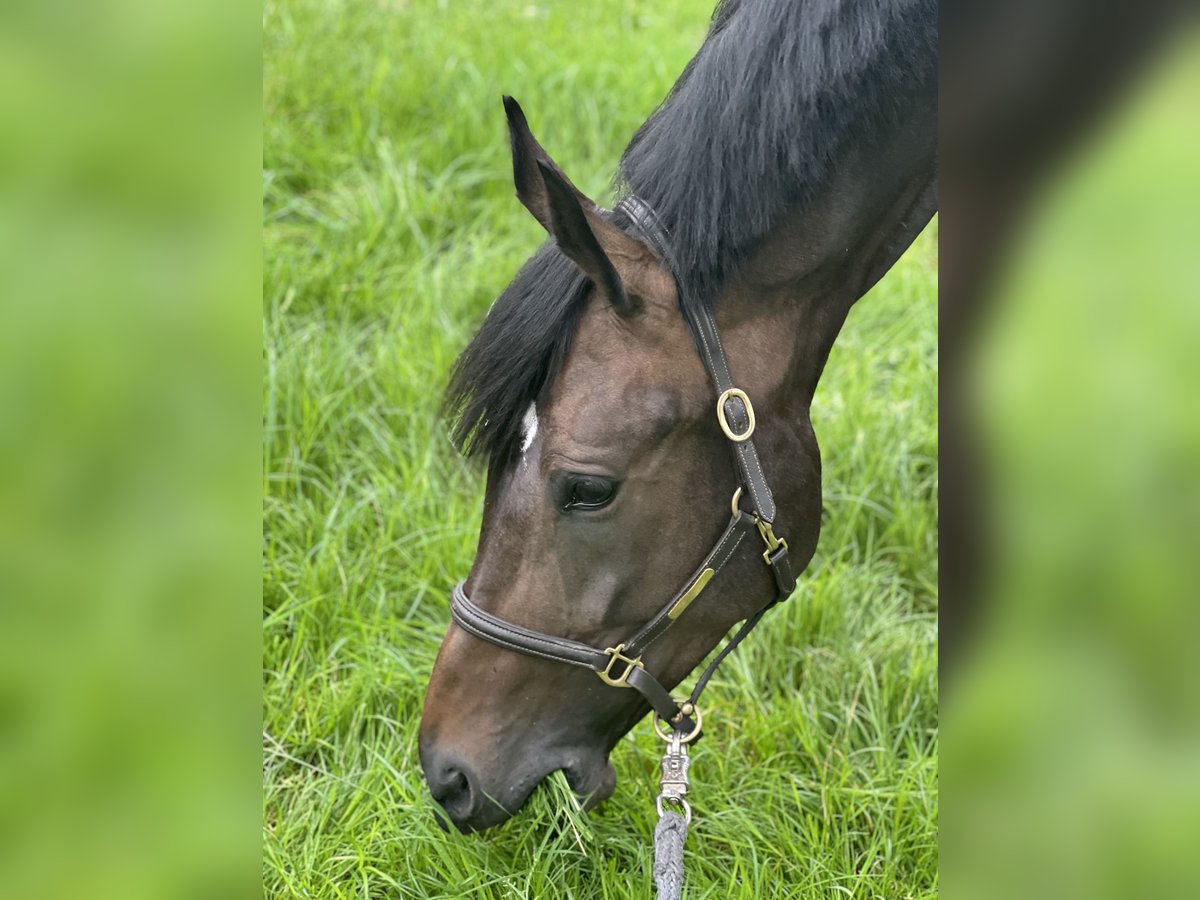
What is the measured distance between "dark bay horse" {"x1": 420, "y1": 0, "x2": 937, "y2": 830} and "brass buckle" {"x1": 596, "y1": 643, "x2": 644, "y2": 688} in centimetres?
2

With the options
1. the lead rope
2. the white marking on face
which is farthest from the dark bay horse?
the lead rope

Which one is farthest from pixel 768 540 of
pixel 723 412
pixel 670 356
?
pixel 670 356

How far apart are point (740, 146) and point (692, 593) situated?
2.56 feet

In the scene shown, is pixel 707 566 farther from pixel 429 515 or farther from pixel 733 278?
pixel 429 515

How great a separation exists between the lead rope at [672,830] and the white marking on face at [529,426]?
0.61 meters

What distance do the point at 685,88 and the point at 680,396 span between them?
22.8 inches

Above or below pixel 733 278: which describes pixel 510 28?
above

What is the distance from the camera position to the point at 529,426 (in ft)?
6.17

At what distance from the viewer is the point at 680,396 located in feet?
6.04

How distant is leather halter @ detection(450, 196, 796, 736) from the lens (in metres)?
1.85
